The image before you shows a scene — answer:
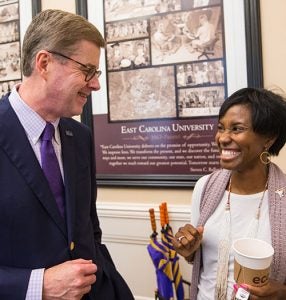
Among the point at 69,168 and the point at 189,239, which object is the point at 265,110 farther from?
the point at 69,168

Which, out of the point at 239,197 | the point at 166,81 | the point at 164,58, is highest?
the point at 164,58

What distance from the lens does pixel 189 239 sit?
1286 millimetres

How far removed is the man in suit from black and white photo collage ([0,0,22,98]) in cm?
135

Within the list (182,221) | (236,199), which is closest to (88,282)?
(236,199)

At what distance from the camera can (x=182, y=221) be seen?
2016 millimetres

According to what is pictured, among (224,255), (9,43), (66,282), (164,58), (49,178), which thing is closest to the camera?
(66,282)

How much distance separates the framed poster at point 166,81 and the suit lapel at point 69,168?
864mm

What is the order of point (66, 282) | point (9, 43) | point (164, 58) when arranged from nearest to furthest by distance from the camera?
point (66, 282) < point (164, 58) < point (9, 43)

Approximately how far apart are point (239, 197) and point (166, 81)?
2.84 feet

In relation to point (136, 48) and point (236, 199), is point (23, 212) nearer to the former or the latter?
point (236, 199)

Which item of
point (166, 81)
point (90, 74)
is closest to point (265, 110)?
point (90, 74)

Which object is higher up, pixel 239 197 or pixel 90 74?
pixel 90 74

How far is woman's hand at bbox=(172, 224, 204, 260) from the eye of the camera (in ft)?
4.24

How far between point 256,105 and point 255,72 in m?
0.51
